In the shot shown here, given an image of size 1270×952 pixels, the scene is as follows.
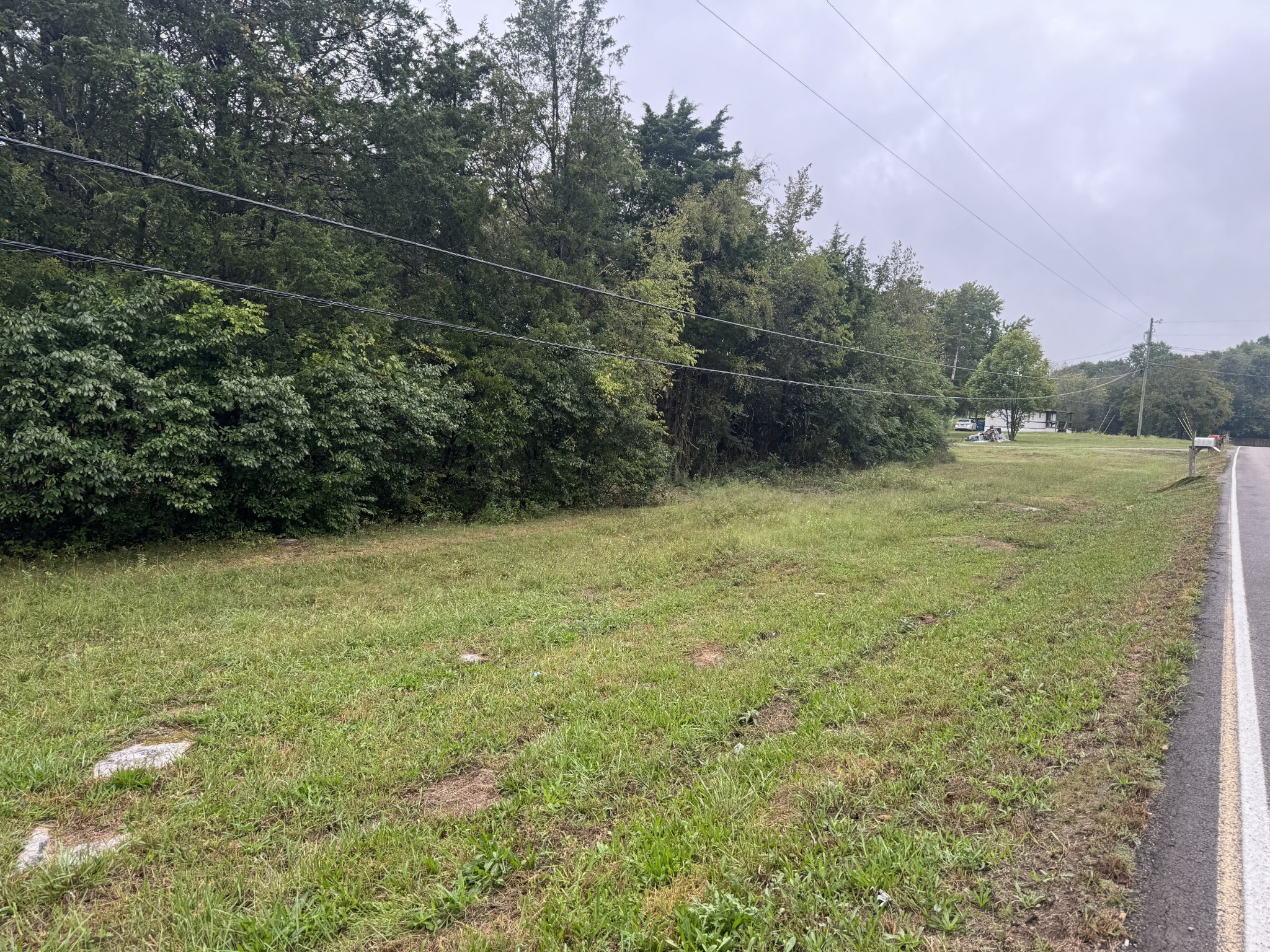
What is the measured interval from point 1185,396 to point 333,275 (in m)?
70.9

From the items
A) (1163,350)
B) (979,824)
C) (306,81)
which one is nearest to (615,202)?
(306,81)

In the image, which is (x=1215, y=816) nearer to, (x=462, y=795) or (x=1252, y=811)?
(x=1252, y=811)

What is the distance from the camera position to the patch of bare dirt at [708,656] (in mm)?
A: 5441

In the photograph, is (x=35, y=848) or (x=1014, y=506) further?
(x=1014, y=506)

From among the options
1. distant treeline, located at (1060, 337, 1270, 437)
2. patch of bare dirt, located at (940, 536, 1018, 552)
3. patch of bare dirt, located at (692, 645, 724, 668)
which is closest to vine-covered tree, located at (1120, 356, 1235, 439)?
distant treeline, located at (1060, 337, 1270, 437)

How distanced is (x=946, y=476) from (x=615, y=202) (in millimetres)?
16908

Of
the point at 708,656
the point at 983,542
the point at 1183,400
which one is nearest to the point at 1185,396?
the point at 1183,400

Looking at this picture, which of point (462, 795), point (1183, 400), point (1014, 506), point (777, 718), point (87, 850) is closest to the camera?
point (87, 850)

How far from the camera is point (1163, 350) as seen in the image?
3649 inches

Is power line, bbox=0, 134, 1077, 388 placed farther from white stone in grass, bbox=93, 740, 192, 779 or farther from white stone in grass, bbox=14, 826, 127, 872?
white stone in grass, bbox=14, 826, 127, 872

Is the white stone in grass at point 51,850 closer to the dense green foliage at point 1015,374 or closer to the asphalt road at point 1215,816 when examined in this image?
the asphalt road at point 1215,816

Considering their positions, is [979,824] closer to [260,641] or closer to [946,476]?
[260,641]

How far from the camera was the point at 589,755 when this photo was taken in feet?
12.5

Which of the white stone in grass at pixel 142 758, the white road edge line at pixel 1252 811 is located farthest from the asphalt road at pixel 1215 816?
the white stone in grass at pixel 142 758
